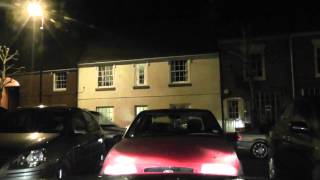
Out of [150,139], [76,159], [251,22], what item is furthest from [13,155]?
[251,22]

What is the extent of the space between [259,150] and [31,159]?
14055 millimetres

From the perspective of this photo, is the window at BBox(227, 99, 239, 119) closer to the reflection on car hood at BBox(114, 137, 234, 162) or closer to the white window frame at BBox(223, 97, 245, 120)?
the white window frame at BBox(223, 97, 245, 120)

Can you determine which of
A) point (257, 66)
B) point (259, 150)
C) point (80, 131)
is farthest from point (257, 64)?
point (80, 131)

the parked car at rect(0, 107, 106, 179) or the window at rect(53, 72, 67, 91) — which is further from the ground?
the window at rect(53, 72, 67, 91)

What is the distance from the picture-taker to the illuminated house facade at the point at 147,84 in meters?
34.5

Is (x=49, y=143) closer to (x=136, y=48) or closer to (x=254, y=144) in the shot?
(x=254, y=144)

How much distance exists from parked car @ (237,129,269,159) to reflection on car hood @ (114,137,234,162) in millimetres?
14229

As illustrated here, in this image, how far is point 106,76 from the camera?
37594mm

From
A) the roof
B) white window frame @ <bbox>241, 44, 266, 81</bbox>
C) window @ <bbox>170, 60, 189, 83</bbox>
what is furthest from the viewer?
the roof

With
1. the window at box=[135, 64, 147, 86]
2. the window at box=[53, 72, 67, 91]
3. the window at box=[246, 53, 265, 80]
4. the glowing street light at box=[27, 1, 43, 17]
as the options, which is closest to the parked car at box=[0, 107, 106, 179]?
the glowing street light at box=[27, 1, 43, 17]

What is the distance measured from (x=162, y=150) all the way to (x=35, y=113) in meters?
4.37

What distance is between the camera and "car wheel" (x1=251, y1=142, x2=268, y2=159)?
20953mm

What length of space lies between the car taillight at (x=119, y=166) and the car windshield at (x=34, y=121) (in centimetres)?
330

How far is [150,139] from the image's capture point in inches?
283
